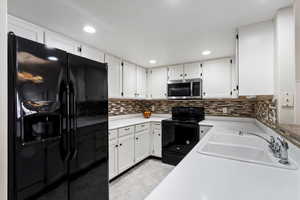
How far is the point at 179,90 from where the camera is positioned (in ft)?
9.87

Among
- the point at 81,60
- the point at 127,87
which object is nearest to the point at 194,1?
the point at 81,60

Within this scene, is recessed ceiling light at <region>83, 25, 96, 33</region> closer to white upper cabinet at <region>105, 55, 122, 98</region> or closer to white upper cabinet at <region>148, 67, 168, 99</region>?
white upper cabinet at <region>105, 55, 122, 98</region>

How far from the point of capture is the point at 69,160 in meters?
1.22

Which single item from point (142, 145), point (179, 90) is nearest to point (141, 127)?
point (142, 145)

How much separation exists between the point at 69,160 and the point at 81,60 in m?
0.94

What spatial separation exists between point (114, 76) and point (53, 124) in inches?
65.1

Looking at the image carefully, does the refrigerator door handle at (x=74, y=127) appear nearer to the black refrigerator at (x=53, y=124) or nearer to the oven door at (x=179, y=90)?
the black refrigerator at (x=53, y=124)

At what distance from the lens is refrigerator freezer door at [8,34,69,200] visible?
2.99 feet

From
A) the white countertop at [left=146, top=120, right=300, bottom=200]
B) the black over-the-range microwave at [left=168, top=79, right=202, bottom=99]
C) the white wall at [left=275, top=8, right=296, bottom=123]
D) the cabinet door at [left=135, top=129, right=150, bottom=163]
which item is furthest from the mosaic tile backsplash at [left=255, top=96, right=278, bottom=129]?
the cabinet door at [left=135, top=129, right=150, bottom=163]

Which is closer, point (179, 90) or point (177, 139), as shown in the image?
point (177, 139)

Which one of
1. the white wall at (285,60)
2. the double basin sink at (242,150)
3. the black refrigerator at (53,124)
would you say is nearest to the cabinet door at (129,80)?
the black refrigerator at (53,124)

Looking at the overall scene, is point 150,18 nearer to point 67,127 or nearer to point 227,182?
point 67,127

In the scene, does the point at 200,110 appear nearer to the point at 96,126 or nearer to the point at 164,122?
the point at 164,122

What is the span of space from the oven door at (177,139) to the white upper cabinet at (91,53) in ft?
5.74
